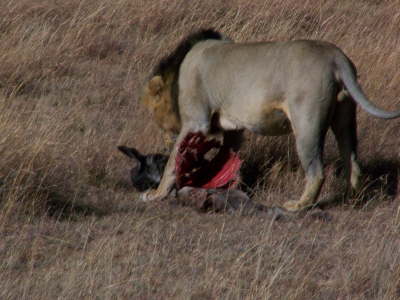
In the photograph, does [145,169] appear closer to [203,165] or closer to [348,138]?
[203,165]

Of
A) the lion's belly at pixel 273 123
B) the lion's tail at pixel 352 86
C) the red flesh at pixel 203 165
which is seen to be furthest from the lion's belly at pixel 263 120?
the lion's tail at pixel 352 86

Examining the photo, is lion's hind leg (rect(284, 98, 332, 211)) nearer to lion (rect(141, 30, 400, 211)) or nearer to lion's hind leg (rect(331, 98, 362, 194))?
lion (rect(141, 30, 400, 211))

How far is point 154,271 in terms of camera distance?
5.79 meters

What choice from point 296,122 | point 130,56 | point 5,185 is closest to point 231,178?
point 296,122

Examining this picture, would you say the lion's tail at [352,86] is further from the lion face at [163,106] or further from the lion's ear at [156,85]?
the lion's ear at [156,85]

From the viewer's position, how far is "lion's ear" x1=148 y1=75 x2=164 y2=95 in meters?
8.08

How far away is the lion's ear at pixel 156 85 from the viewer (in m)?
8.08

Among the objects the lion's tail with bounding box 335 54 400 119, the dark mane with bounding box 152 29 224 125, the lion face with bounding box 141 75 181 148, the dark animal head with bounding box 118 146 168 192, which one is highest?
the lion's tail with bounding box 335 54 400 119

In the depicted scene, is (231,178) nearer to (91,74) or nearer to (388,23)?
(91,74)

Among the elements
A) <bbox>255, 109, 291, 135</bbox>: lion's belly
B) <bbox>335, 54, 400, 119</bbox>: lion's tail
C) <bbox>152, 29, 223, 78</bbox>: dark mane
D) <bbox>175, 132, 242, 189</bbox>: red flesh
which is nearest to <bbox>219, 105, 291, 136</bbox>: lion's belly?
<bbox>255, 109, 291, 135</bbox>: lion's belly

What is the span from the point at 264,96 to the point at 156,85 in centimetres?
120

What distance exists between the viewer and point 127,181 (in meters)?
7.89

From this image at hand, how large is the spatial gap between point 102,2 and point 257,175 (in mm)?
4122

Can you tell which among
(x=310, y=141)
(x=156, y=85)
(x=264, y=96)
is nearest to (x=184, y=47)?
(x=156, y=85)
